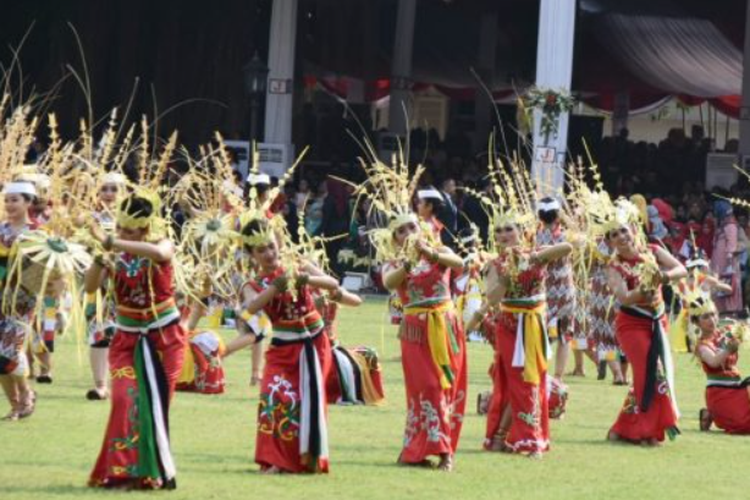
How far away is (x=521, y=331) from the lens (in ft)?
44.1

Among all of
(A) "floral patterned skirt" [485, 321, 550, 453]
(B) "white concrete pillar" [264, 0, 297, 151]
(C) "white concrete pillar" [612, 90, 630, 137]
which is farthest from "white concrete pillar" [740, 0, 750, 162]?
(A) "floral patterned skirt" [485, 321, 550, 453]

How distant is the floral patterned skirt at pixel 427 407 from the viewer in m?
12.7

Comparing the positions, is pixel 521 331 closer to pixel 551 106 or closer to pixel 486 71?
pixel 551 106

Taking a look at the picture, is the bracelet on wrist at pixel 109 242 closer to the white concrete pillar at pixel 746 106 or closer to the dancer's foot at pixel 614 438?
the dancer's foot at pixel 614 438

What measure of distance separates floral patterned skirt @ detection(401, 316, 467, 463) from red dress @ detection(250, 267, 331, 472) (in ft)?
2.72

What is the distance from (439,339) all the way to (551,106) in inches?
583

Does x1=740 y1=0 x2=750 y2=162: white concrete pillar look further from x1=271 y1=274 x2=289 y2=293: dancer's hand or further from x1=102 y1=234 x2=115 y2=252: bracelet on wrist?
x1=102 y1=234 x2=115 y2=252: bracelet on wrist

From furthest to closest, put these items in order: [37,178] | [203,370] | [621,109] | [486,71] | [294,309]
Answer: [621,109]
[486,71]
[203,370]
[37,178]
[294,309]

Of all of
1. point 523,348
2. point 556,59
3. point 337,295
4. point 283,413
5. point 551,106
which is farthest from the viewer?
point 556,59

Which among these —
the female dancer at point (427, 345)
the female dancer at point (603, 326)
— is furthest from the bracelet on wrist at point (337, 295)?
the female dancer at point (603, 326)

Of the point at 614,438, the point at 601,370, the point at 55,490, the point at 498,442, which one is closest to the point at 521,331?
the point at 498,442

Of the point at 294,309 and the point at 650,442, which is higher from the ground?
the point at 294,309

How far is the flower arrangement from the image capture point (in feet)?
89.5

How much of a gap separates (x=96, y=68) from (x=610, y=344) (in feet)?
61.7
